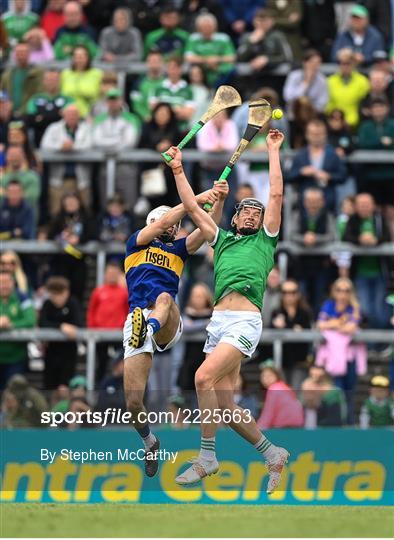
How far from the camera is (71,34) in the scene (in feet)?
89.4

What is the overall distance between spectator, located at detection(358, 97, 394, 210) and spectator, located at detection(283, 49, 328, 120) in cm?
78

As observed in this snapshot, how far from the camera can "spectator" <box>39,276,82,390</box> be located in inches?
928

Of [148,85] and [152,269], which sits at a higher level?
[148,85]

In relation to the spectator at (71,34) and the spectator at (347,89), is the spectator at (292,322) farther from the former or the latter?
the spectator at (71,34)

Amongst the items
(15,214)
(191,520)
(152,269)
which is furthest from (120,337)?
(191,520)

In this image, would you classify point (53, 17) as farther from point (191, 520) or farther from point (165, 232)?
point (191, 520)

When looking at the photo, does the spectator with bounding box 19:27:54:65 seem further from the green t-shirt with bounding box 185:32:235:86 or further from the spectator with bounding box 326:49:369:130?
the spectator with bounding box 326:49:369:130

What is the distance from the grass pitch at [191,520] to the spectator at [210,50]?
8.96 m

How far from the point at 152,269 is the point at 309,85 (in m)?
8.41

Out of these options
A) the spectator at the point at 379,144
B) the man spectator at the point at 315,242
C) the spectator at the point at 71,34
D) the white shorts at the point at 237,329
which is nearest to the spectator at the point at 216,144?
the man spectator at the point at 315,242

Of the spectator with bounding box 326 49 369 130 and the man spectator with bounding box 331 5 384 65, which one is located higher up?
the man spectator with bounding box 331 5 384 65

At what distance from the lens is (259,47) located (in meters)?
26.2

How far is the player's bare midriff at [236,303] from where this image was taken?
17.6m

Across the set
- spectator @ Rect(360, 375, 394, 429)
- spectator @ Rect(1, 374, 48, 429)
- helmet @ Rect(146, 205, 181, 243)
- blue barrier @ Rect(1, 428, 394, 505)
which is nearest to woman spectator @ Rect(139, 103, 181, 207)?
spectator @ Rect(1, 374, 48, 429)
